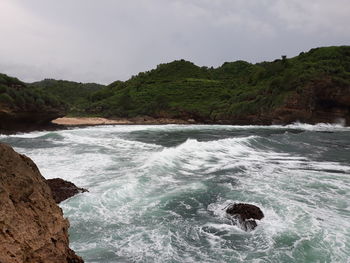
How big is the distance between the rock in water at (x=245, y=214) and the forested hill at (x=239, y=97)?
84.4 feet

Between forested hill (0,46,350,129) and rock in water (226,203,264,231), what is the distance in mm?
25728

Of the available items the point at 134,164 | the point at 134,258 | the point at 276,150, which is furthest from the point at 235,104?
the point at 134,258

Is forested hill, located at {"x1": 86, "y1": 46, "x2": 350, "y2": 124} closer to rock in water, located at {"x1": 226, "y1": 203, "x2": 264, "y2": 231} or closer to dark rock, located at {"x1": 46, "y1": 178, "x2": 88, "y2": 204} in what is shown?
rock in water, located at {"x1": 226, "y1": 203, "x2": 264, "y2": 231}

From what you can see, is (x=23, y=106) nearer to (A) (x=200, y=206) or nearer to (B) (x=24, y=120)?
(B) (x=24, y=120)

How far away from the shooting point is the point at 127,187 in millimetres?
11539

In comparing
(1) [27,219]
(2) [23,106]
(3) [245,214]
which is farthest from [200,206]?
(2) [23,106]

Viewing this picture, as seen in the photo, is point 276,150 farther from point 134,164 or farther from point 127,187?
point 127,187

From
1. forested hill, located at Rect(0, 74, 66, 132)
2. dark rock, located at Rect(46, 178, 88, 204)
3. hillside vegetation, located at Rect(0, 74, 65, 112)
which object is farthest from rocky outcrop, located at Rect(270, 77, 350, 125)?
dark rock, located at Rect(46, 178, 88, 204)

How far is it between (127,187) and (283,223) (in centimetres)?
524

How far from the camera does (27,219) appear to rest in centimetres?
421

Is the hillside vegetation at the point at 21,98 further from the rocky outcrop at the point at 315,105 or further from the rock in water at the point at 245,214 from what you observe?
the rocky outcrop at the point at 315,105

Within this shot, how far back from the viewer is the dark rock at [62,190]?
10245 mm

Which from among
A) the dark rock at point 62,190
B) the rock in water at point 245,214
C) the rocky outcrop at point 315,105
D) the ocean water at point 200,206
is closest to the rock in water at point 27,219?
the ocean water at point 200,206

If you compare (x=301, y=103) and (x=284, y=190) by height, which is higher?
(x=301, y=103)
